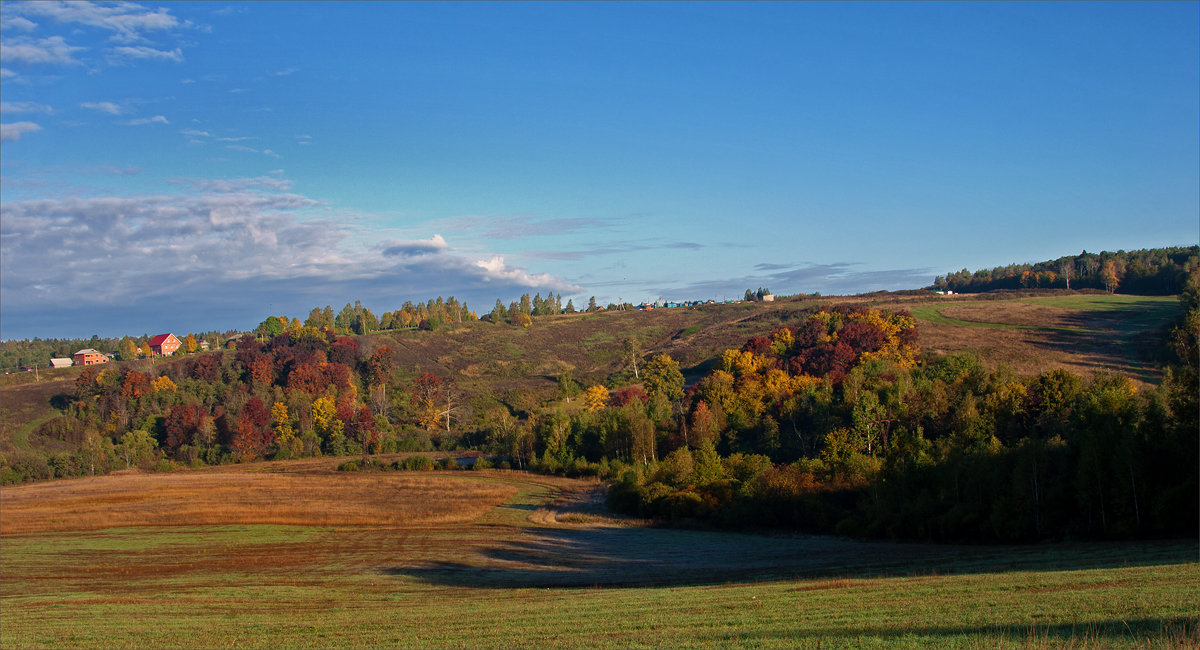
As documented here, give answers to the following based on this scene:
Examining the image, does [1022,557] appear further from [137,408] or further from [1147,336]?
[137,408]

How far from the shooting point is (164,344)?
6865 inches

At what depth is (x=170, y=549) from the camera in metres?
41.8

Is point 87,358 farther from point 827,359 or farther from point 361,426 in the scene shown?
point 827,359

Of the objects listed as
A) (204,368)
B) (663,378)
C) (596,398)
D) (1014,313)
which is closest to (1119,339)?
(1014,313)

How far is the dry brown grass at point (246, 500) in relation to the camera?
52.6 m

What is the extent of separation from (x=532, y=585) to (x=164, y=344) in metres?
178

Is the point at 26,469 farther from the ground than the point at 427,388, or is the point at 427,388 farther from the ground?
the point at 427,388

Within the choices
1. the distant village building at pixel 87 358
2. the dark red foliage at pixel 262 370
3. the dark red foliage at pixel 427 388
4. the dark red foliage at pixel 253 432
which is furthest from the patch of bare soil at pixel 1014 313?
the distant village building at pixel 87 358

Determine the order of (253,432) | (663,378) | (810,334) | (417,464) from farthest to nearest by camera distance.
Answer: (253,432), (663,378), (810,334), (417,464)

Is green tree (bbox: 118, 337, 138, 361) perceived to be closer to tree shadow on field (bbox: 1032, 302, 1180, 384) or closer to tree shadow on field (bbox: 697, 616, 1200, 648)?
tree shadow on field (bbox: 1032, 302, 1180, 384)

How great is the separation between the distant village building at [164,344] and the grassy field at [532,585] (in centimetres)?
12959

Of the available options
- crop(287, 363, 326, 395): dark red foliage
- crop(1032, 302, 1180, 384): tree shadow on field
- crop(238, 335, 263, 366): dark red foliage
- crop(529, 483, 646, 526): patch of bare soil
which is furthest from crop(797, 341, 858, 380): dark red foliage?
crop(238, 335, 263, 366): dark red foliage

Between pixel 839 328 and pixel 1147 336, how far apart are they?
99.7 ft

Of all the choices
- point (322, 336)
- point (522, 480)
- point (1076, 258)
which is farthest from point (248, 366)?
point (1076, 258)
